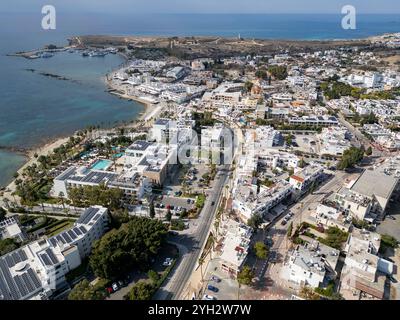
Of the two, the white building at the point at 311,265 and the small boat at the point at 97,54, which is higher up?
the small boat at the point at 97,54

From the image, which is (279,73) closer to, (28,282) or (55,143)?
(55,143)

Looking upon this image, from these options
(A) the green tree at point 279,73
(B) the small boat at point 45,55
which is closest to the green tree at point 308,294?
(A) the green tree at point 279,73

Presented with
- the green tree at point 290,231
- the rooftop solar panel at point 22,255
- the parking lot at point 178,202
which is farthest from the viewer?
the parking lot at point 178,202

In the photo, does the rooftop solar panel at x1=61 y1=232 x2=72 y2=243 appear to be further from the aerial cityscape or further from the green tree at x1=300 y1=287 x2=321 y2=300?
the green tree at x1=300 y1=287 x2=321 y2=300

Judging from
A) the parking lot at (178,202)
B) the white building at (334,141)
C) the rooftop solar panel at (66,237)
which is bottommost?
the rooftop solar panel at (66,237)

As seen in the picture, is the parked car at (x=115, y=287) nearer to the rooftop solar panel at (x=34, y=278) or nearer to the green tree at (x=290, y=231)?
the rooftop solar panel at (x=34, y=278)

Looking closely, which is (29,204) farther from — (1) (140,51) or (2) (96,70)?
(1) (140,51)

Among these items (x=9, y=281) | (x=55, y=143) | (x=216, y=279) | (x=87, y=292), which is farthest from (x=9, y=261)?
(x=55, y=143)
